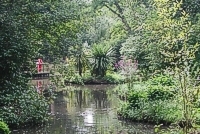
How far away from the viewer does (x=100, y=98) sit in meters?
19.0

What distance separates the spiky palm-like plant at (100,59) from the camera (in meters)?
27.1

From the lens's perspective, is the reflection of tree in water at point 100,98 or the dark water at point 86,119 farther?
the reflection of tree in water at point 100,98

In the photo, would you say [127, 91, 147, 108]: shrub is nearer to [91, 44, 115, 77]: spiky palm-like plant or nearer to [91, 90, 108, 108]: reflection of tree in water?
[91, 90, 108, 108]: reflection of tree in water

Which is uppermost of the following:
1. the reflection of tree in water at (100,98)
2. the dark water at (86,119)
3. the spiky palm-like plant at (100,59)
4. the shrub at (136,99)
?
the spiky palm-like plant at (100,59)

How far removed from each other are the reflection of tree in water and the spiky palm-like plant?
5.26 meters

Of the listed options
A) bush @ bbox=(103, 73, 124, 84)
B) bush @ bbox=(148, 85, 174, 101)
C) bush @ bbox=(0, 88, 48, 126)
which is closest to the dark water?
bush @ bbox=(0, 88, 48, 126)

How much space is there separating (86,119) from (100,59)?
1437 cm

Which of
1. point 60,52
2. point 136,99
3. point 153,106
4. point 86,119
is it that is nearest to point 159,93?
point 136,99

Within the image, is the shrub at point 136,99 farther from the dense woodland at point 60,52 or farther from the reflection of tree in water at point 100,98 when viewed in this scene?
the reflection of tree in water at point 100,98

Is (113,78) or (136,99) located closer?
(136,99)

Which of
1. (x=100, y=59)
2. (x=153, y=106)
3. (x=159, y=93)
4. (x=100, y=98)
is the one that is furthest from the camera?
(x=100, y=59)

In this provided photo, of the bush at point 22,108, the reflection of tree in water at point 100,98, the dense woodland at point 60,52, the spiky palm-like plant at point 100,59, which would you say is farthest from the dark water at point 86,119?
the spiky palm-like plant at point 100,59

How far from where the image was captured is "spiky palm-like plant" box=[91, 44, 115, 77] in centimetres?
2714

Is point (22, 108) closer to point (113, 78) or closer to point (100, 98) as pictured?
point (100, 98)
